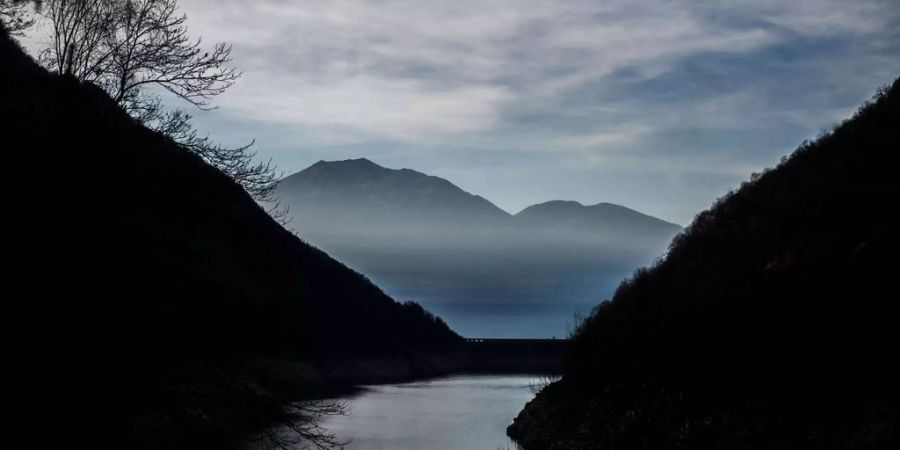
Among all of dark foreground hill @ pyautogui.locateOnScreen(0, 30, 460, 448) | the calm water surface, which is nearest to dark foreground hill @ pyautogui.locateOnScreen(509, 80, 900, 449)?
the calm water surface

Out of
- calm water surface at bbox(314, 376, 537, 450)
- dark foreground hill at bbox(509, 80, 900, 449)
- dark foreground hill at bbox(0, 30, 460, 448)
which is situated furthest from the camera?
calm water surface at bbox(314, 376, 537, 450)

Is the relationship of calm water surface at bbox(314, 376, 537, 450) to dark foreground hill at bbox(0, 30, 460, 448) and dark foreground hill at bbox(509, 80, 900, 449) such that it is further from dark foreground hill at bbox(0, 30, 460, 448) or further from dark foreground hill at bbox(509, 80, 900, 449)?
dark foreground hill at bbox(0, 30, 460, 448)

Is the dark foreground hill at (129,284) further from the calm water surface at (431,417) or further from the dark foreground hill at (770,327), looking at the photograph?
the calm water surface at (431,417)

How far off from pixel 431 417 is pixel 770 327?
54791 mm

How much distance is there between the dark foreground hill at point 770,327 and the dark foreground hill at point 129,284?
16.2m

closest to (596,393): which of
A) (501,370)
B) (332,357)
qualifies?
(332,357)

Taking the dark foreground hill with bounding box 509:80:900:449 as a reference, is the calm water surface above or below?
below

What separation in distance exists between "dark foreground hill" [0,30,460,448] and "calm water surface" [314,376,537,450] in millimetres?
21092

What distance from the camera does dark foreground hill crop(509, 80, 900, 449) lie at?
28922 millimetres

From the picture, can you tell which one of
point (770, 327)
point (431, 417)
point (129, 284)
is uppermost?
point (770, 327)

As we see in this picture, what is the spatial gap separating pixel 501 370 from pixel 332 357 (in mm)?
50269

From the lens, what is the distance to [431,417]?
3418 inches

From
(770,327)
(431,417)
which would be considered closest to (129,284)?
(770,327)

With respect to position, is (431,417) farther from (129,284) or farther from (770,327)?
(129,284)
